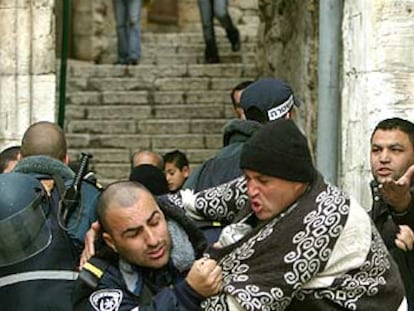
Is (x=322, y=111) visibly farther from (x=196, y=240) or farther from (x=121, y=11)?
(x=121, y=11)

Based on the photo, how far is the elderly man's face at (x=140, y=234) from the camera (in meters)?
4.62

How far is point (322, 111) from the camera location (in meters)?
6.92

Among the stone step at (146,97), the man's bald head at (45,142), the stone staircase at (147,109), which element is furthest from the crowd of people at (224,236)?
the stone step at (146,97)

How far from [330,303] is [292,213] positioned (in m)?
0.28

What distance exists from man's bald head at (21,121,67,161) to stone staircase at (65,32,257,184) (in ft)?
21.9

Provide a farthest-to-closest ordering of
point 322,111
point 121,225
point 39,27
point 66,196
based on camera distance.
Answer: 1. point 39,27
2. point 322,111
3. point 66,196
4. point 121,225

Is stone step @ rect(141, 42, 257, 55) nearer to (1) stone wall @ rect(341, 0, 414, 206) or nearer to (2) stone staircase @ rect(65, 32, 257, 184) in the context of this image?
(2) stone staircase @ rect(65, 32, 257, 184)

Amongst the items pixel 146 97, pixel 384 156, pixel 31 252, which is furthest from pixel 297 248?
pixel 146 97

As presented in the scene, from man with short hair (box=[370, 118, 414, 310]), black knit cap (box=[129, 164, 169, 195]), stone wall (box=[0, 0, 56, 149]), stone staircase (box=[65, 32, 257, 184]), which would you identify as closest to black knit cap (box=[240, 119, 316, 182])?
man with short hair (box=[370, 118, 414, 310])

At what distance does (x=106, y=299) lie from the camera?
4.58 m

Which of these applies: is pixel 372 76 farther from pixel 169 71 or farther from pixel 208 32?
pixel 208 32

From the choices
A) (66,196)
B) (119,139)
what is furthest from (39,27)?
(119,139)

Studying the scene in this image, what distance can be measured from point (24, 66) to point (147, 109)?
6.15 m

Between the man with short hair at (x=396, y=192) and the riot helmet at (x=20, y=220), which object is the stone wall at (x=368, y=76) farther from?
the riot helmet at (x=20, y=220)
